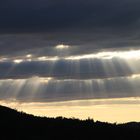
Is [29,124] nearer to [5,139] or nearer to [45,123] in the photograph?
[45,123]

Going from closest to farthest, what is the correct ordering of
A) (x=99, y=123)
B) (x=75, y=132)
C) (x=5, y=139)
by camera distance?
(x=5, y=139)
(x=75, y=132)
(x=99, y=123)

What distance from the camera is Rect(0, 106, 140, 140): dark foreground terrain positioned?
134 meters

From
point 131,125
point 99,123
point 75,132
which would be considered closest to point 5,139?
point 75,132

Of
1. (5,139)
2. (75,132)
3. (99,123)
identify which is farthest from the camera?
(99,123)

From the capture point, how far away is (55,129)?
13888cm

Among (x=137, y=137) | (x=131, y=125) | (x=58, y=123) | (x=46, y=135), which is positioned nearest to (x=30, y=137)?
(x=46, y=135)

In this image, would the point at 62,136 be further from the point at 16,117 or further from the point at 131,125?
the point at 131,125

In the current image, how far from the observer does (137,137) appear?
13950 cm

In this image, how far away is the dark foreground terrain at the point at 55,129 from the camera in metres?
134

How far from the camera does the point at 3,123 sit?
458 feet

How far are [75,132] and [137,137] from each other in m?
12.3

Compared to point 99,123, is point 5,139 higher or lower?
lower

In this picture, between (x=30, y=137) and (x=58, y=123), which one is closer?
(x=30, y=137)

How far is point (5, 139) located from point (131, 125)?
38404mm
